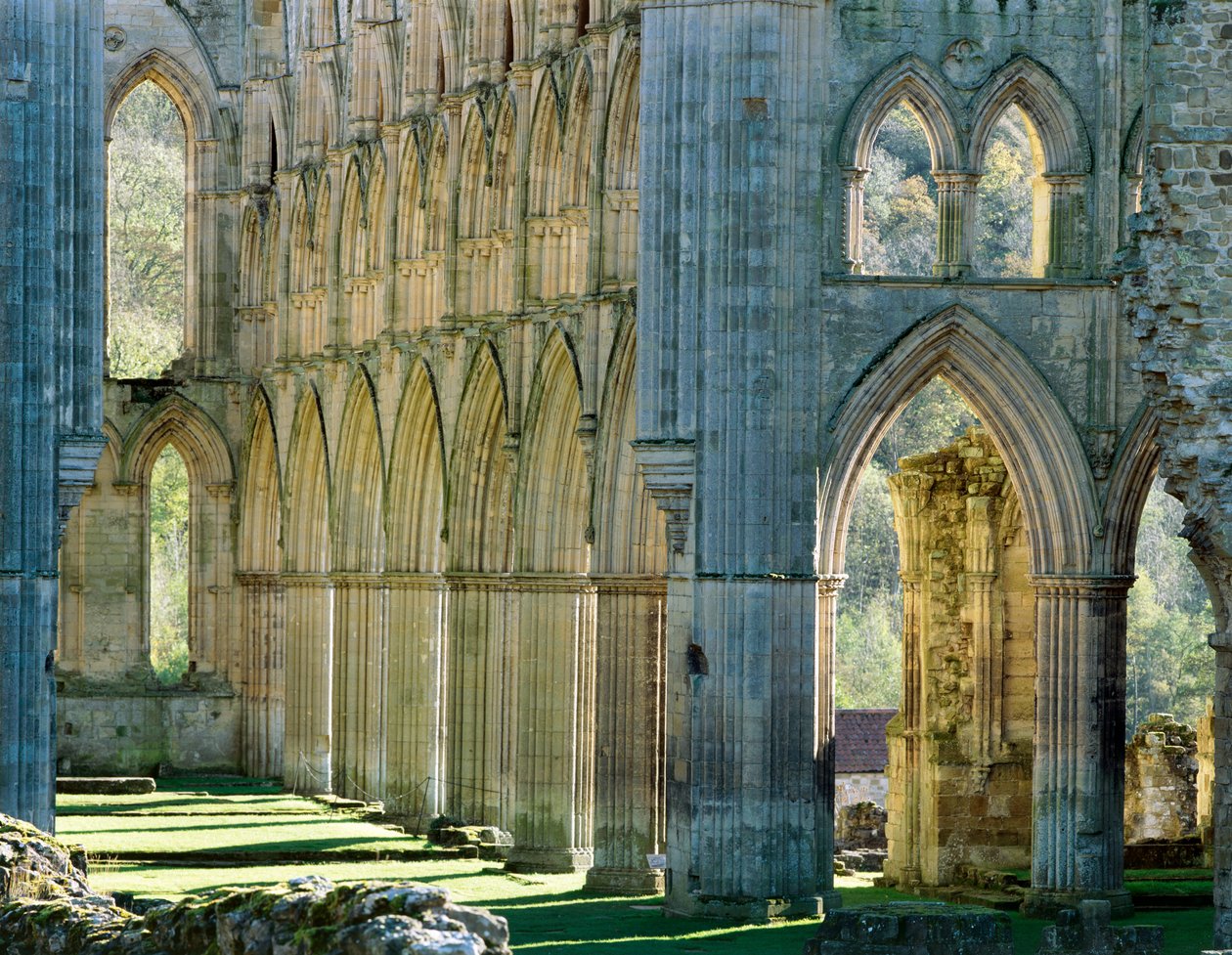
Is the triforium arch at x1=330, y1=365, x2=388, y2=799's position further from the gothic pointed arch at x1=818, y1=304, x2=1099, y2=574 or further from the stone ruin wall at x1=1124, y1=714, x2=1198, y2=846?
the gothic pointed arch at x1=818, y1=304, x2=1099, y2=574

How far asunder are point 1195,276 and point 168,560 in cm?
4977

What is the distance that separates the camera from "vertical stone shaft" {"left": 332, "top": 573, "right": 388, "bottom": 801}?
3731cm

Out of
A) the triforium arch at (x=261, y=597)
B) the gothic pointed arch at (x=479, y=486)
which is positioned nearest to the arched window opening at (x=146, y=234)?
the triforium arch at (x=261, y=597)

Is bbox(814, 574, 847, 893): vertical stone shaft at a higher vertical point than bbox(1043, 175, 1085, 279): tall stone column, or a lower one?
lower

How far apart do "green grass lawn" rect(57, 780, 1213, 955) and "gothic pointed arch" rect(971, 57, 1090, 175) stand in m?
6.81

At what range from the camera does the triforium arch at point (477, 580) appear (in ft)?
110

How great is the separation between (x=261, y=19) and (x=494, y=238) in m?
12.6

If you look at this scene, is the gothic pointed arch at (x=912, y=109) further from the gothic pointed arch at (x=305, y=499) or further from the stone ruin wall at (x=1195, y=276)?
the gothic pointed arch at (x=305, y=499)

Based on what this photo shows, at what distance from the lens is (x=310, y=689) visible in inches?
1606

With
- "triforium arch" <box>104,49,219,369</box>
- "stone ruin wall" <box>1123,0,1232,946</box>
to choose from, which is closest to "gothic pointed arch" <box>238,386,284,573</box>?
"triforium arch" <box>104,49,219,369</box>

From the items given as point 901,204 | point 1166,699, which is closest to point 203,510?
point 1166,699

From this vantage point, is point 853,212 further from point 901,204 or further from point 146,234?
point 901,204

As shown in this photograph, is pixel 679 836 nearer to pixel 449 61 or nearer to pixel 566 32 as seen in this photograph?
pixel 566 32

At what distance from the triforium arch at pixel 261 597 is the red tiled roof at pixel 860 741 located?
32.1 ft
